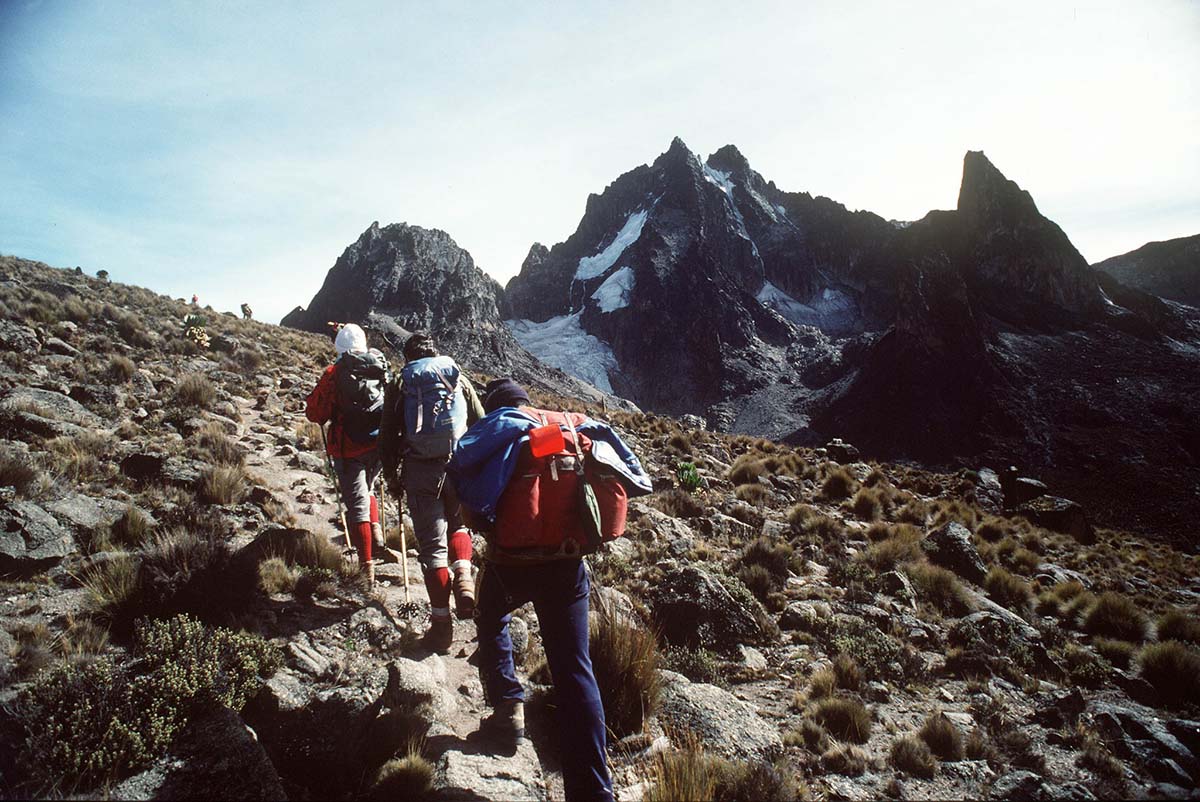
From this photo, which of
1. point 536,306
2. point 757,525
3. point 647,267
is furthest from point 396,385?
point 536,306

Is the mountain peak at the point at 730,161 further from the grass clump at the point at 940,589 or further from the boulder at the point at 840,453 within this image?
the grass clump at the point at 940,589

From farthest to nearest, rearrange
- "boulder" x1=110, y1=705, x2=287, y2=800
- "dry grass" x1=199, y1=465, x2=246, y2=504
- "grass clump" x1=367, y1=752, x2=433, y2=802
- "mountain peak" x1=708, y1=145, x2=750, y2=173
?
"mountain peak" x1=708, y1=145, x2=750, y2=173
"dry grass" x1=199, y1=465, x2=246, y2=504
"grass clump" x1=367, y1=752, x2=433, y2=802
"boulder" x1=110, y1=705, x2=287, y2=800

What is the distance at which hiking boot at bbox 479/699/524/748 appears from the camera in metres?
3.03

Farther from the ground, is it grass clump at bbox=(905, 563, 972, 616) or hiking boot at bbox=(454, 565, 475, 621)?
hiking boot at bbox=(454, 565, 475, 621)

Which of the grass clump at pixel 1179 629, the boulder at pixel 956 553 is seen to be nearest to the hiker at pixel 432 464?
the boulder at pixel 956 553

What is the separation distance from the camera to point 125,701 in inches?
104

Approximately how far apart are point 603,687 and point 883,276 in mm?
146832

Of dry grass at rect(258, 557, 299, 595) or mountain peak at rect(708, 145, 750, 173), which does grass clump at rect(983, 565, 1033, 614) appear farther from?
mountain peak at rect(708, 145, 750, 173)

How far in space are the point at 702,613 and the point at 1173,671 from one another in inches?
186

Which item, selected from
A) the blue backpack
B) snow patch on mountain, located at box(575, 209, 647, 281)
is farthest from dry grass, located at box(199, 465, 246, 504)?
snow patch on mountain, located at box(575, 209, 647, 281)

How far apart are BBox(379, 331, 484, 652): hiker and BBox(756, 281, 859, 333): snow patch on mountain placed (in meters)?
128

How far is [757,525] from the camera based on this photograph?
938 cm

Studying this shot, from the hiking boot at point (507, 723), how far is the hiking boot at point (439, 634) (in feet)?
3.24

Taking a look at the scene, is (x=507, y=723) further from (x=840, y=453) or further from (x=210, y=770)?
(x=840, y=453)
